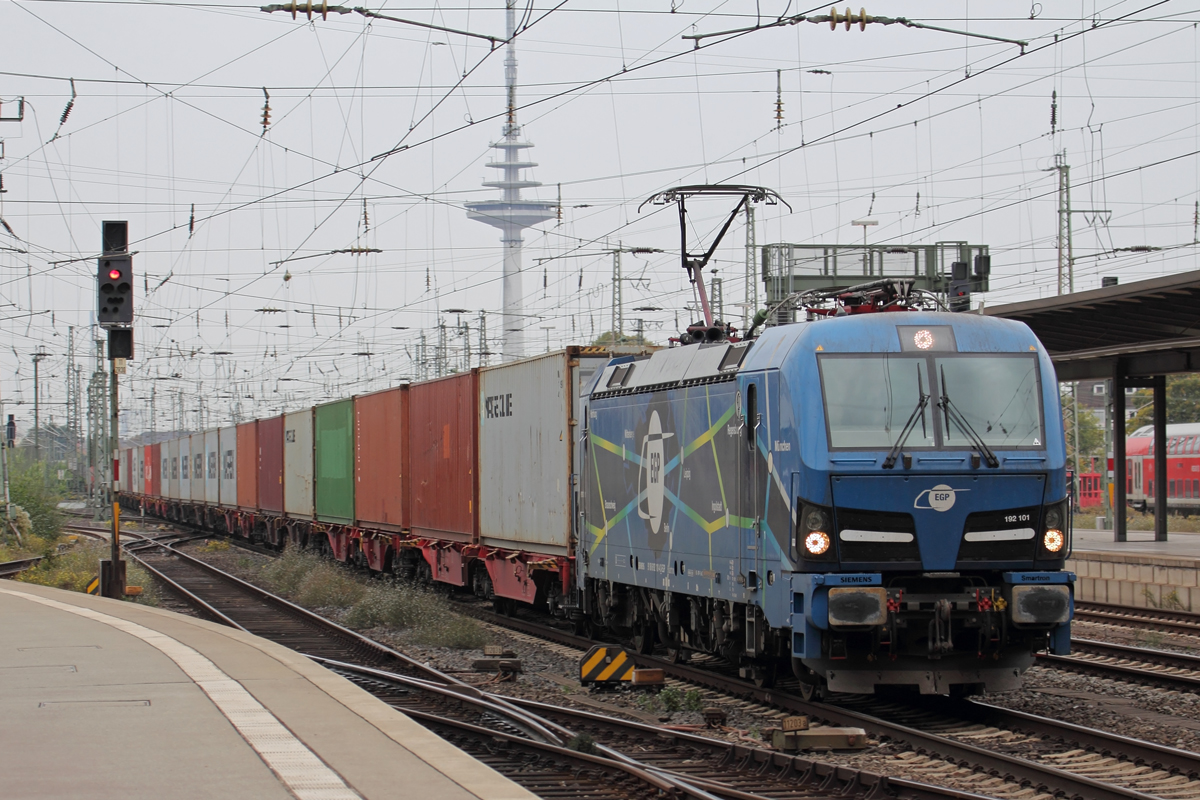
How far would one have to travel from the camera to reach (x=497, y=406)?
1934 centimetres

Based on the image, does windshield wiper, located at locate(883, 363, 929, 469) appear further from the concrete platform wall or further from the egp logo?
the concrete platform wall

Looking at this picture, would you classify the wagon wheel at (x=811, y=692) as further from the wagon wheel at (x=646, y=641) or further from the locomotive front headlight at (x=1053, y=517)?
the wagon wheel at (x=646, y=641)

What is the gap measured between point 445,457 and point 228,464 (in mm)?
23096

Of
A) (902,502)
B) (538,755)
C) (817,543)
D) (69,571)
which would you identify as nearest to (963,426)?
(902,502)

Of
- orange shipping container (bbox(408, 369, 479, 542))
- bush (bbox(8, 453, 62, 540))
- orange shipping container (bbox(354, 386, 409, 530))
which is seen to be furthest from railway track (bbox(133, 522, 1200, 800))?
bush (bbox(8, 453, 62, 540))

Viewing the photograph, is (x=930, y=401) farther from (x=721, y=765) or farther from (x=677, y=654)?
(x=677, y=654)

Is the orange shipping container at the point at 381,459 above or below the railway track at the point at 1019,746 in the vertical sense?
above

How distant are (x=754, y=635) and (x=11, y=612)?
956 cm

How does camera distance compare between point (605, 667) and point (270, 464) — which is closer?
point (605, 667)

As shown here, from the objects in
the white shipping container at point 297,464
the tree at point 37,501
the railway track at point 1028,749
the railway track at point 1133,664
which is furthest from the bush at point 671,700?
the tree at point 37,501

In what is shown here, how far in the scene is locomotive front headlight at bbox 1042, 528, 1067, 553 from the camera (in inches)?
400

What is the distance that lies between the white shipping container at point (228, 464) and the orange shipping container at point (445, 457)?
1925cm

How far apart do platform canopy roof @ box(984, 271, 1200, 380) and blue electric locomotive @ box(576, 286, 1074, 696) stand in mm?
7144

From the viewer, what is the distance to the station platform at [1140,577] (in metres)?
19.8
